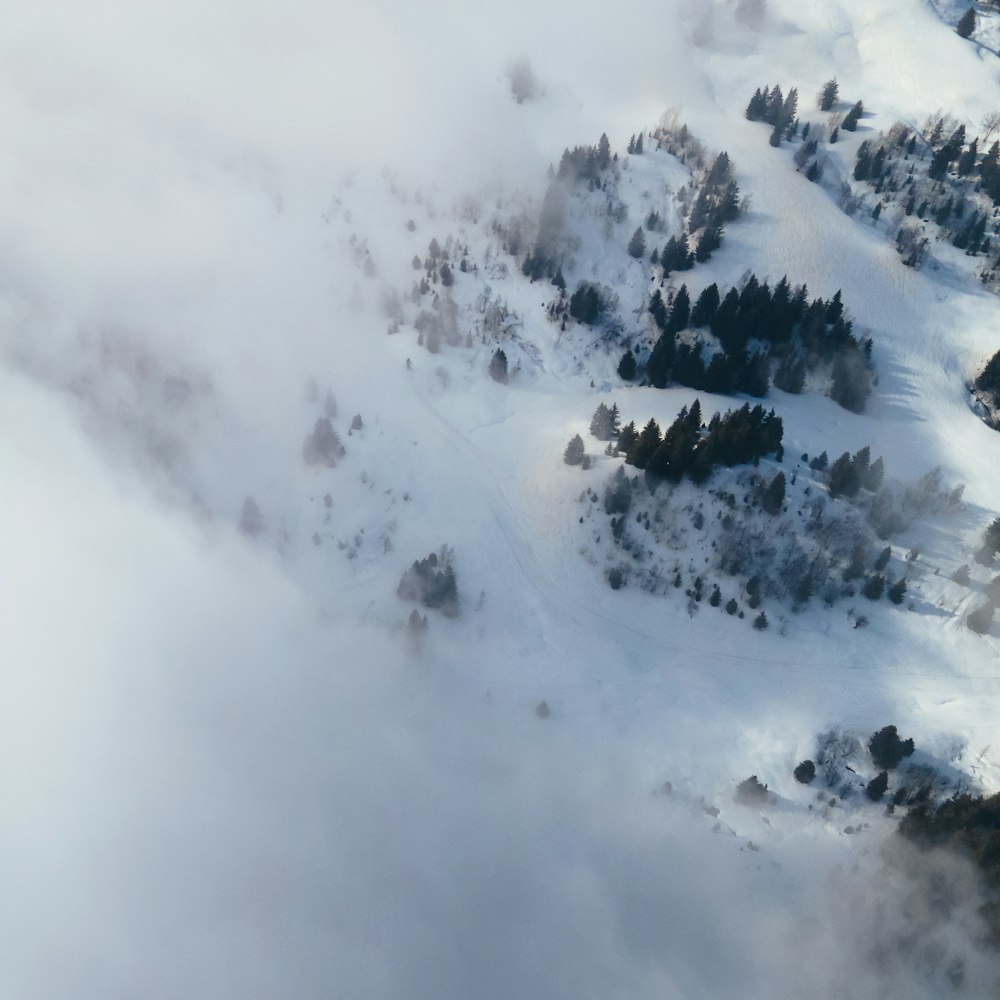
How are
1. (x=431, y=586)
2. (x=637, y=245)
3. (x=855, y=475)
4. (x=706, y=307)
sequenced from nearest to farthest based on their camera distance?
(x=431, y=586), (x=855, y=475), (x=706, y=307), (x=637, y=245)

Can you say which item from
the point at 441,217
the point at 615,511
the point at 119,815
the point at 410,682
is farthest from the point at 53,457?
the point at 615,511

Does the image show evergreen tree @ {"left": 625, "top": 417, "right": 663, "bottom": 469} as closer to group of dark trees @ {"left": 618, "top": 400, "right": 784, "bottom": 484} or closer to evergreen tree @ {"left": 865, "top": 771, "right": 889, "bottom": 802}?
group of dark trees @ {"left": 618, "top": 400, "right": 784, "bottom": 484}

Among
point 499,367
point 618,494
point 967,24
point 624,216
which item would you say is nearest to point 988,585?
point 618,494

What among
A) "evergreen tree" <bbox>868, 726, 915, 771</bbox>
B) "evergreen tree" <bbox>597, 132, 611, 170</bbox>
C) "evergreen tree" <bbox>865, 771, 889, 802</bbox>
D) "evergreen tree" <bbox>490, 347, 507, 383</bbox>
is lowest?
"evergreen tree" <bbox>865, 771, 889, 802</bbox>

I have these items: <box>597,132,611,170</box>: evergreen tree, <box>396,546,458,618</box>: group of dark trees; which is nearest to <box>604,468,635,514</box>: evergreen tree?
<box>396,546,458,618</box>: group of dark trees

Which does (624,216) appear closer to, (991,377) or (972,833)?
(991,377)

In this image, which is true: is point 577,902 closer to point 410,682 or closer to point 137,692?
point 410,682
